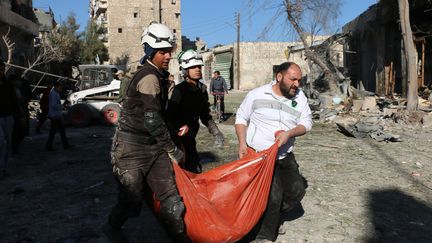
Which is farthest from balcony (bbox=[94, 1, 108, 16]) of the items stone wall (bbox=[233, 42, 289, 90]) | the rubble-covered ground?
the rubble-covered ground

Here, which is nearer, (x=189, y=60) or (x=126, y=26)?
(x=189, y=60)

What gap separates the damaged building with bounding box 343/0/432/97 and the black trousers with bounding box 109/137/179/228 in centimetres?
1228

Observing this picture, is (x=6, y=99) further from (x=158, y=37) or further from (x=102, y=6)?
(x=102, y=6)

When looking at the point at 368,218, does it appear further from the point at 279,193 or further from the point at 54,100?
the point at 54,100

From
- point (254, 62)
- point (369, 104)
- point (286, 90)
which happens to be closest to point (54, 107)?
point (286, 90)

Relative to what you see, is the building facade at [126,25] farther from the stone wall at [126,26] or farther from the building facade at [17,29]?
the building facade at [17,29]

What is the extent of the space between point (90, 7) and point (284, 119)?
2833 inches

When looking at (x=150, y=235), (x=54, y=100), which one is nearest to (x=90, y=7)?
(x=54, y=100)

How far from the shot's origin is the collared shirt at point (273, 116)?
3643mm

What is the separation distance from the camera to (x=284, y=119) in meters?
3.63

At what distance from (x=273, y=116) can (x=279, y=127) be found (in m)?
0.11

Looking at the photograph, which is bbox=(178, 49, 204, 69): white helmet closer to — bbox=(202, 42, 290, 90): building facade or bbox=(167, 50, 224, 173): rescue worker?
bbox=(167, 50, 224, 173): rescue worker

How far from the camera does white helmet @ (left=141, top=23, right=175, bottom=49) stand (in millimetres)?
3148

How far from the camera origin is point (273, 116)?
364cm
